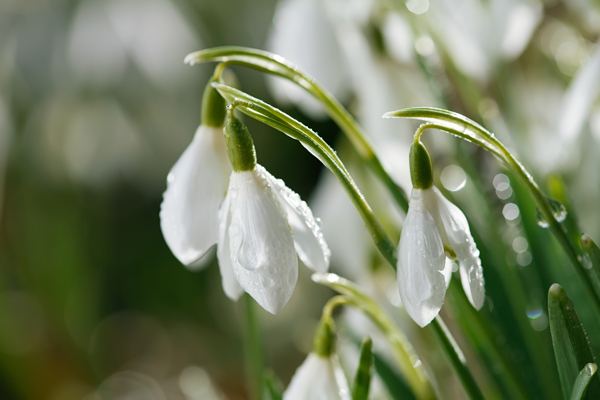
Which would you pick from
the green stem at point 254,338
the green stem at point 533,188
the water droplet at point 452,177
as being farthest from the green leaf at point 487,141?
the water droplet at point 452,177

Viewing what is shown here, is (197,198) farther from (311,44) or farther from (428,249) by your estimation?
(311,44)

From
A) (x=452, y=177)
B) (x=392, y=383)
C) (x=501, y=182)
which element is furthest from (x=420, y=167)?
(x=452, y=177)

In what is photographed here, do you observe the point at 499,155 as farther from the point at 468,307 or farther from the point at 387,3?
the point at 387,3

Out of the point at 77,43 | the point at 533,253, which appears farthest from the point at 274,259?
the point at 77,43

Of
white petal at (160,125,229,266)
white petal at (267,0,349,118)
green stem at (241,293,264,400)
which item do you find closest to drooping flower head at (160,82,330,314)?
white petal at (160,125,229,266)

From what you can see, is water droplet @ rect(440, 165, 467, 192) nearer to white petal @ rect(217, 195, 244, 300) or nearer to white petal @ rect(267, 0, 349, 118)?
white petal @ rect(267, 0, 349, 118)
